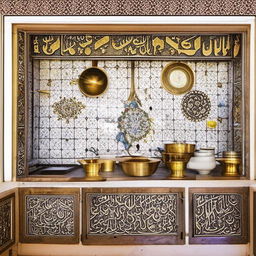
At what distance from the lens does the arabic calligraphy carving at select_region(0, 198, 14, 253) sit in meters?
2.64

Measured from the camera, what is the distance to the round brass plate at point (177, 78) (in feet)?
12.5

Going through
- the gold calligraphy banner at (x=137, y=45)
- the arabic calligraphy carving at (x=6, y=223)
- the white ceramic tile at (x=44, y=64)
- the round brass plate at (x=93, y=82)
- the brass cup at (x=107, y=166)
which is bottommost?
the arabic calligraphy carving at (x=6, y=223)

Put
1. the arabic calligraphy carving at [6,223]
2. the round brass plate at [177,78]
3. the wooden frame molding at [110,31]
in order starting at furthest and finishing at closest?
the round brass plate at [177,78] → the wooden frame molding at [110,31] → the arabic calligraphy carving at [6,223]

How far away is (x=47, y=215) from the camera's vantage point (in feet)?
9.60

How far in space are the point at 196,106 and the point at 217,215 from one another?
1.42 m

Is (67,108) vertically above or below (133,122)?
above

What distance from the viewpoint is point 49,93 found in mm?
3854

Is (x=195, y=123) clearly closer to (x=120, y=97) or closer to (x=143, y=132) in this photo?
(x=143, y=132)

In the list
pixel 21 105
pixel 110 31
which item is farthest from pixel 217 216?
pixel 21 105

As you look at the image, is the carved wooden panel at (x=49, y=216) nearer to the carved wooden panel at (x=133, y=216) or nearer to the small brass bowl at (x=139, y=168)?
the carved wooden panel at (x=133, y=216)

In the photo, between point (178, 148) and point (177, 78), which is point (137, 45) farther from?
point (178, 148)

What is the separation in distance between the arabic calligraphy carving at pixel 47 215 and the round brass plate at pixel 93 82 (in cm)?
143

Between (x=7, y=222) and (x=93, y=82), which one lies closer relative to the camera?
(x=7, y=222)

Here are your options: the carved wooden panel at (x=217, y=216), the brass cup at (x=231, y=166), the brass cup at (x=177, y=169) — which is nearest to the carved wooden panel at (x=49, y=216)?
the brass cup at (x=177, y=169)
